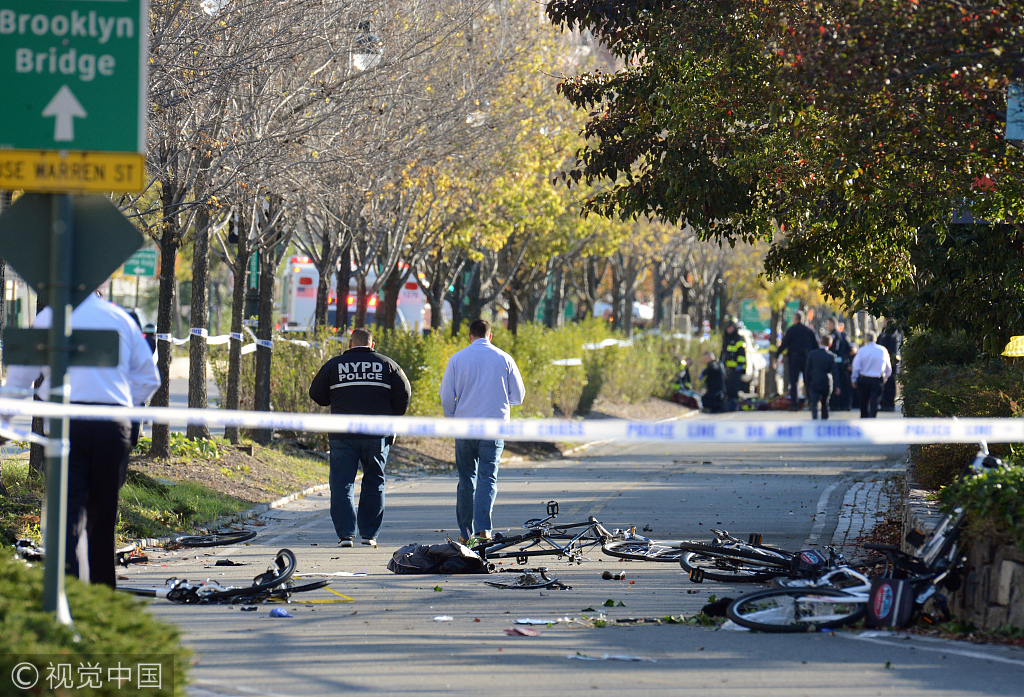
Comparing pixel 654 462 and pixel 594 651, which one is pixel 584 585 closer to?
Result: pixel 594 651

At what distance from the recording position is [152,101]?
35.7ft

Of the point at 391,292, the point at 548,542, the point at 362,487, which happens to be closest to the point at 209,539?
the point at 362,487

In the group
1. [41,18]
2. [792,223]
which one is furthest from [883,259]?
[41,18]

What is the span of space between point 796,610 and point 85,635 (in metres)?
4.02

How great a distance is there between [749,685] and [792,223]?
5.74 meters

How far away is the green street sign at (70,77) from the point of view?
4.92 m

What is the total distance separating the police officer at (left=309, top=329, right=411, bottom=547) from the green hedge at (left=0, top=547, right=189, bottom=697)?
507cm

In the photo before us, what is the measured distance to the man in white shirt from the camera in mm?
10461

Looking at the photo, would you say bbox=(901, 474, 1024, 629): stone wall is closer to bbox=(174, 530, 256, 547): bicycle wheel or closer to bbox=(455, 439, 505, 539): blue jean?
bbox=(455, 439, 505, 539): blue jean

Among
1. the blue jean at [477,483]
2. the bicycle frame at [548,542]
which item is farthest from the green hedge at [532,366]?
the bicycle frame at [548,542]

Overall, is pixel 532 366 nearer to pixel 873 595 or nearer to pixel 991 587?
pixel 873 595

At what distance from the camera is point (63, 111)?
16.2 ft

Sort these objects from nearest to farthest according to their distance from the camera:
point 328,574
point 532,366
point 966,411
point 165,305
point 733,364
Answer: point 328,574 → point 966,411 → point 165,305 → point 532,366 → point 733,364

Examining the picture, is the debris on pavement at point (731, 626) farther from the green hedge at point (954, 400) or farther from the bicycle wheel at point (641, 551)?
the green hedge at point (954, 400)
